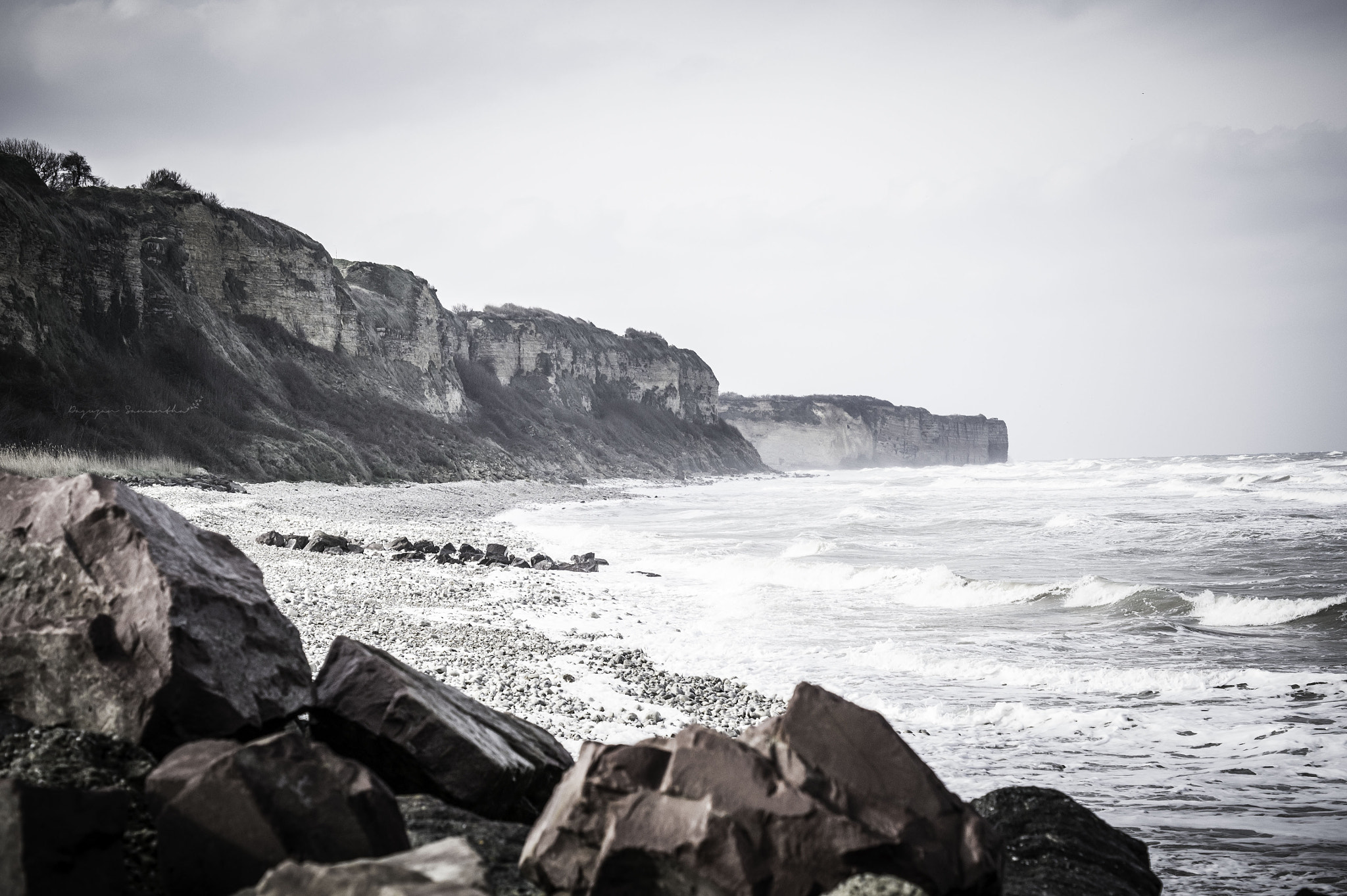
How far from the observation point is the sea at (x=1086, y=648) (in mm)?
4906

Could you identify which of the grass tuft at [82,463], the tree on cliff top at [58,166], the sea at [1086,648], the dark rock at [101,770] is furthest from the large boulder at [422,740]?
the tree on cliff top at [58,166]

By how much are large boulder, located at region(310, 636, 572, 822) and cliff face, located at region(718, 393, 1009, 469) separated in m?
124

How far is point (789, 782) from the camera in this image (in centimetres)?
263

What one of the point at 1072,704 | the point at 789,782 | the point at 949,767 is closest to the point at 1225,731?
the point at 1072,704

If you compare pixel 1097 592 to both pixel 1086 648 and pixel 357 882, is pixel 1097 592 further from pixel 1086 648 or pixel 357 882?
pixel 357 882

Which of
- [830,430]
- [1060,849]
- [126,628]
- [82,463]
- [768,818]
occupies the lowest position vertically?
[1060,849]

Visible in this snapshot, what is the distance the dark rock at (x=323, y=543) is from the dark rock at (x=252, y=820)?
1209 centimetres

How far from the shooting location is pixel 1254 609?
10867 millimetres

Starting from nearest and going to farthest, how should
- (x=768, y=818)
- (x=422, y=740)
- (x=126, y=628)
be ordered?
(x=768, y=818) < (x=126, y=628) < (x=422, y=740)

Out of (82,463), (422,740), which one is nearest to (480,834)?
(422,740)

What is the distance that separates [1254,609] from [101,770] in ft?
42.1

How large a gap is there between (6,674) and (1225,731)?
772cm

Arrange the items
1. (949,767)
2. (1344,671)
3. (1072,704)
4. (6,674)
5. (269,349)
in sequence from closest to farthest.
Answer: (6,674) → (949,767) → (1072,704) → (1344,671) → (269,349)

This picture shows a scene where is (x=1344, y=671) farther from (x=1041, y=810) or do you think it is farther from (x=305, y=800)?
(x=305, y=800)
